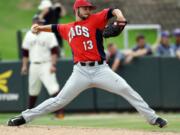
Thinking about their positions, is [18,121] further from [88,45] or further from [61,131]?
[88,45]

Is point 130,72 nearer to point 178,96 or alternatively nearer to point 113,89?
→ point 178,96

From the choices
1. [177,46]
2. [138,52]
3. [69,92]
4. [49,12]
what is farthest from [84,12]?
[49,12]

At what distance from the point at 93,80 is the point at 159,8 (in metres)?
14.1

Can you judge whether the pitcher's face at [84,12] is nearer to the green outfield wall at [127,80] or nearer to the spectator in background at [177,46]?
the spectator in background at [177,46]

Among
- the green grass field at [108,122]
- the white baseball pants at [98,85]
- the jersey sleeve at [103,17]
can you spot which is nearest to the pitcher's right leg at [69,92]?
the white baseball pants at [98,85]

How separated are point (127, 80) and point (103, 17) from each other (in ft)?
23.3

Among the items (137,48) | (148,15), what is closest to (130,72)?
(137,48)

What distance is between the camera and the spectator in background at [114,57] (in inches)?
712

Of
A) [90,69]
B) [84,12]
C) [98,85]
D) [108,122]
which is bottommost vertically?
[108,122]

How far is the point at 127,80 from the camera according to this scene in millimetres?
18328

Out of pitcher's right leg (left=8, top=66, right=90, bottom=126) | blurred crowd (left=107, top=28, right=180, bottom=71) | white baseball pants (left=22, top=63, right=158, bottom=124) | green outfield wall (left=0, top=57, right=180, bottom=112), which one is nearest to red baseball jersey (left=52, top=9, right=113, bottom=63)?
white baseball pants (left=22, top=63, right=158, bottom=124)

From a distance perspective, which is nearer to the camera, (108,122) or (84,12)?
(84,12)

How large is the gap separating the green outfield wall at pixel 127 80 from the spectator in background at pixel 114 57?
0.24 meters

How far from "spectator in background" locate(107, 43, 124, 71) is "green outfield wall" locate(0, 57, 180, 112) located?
9.6 inches
